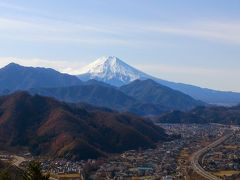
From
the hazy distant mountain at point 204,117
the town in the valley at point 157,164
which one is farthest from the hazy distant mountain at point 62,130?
the hazy distant mountain at point 204,117

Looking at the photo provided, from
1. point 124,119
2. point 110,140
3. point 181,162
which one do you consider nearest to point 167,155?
point 181,162

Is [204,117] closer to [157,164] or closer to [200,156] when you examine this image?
[200,156]

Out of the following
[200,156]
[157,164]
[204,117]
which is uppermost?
[204,117]

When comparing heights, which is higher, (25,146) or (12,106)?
(12,106)

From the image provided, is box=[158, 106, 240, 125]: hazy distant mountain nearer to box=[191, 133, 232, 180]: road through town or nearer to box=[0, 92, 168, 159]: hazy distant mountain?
box=[191, 133, 232, 180]: road through town

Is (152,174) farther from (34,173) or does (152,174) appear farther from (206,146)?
(34,173)

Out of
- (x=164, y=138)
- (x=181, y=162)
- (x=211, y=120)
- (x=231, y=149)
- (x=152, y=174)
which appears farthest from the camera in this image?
(x=211, y=120)

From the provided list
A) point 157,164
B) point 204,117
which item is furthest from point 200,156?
point 204,117
